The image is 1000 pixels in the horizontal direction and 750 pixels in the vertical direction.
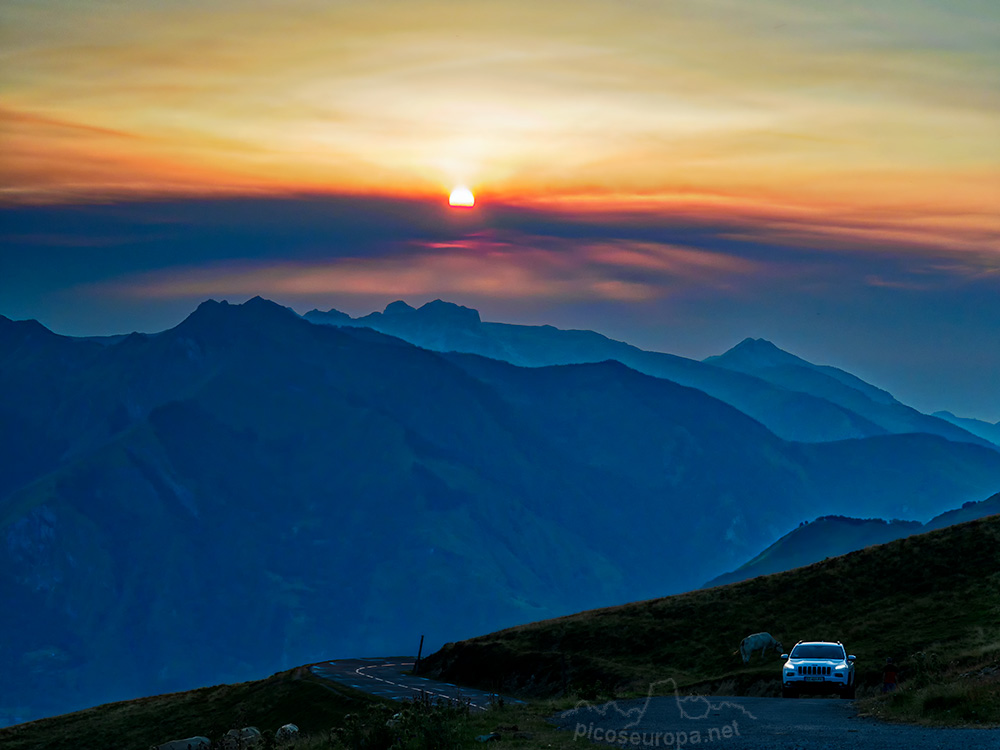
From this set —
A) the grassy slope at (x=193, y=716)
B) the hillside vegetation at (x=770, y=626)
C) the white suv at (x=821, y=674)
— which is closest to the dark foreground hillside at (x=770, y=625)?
→ the hillside vegetation at (x=770, y=626)

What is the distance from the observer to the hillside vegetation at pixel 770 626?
5625 centimetres

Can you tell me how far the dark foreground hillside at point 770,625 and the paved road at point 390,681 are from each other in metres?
2.83

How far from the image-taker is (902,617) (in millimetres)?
61812

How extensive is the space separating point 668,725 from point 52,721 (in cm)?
6837

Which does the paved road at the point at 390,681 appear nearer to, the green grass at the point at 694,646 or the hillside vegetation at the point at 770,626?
the green grass at the point at 694,646

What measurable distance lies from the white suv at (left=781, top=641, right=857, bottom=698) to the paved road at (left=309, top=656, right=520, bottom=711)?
49.4 feet

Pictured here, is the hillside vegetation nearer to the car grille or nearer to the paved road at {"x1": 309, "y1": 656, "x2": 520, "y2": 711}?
the paved road at {"x1": 309, "y1": 656, "x2": 520, "y2": 711}

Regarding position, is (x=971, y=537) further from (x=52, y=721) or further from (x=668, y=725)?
(x=52, y=721)

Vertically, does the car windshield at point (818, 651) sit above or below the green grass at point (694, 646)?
below
